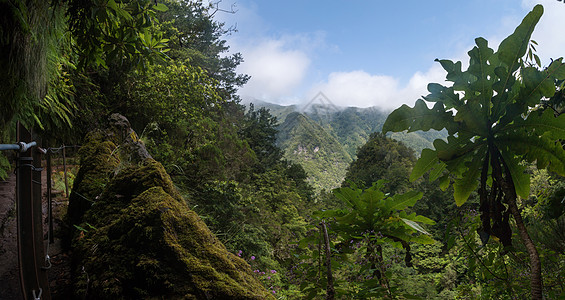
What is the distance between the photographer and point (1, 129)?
7.85ft

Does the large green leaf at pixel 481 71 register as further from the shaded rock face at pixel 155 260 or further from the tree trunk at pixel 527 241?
the shaded rock face at pixel 155 260

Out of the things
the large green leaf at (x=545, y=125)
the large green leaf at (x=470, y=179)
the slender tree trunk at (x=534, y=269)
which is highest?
the large green leaf at (x=545, y=125)

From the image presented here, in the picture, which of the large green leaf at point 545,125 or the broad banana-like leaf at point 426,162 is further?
the broad banana-like leaf at point 426,162

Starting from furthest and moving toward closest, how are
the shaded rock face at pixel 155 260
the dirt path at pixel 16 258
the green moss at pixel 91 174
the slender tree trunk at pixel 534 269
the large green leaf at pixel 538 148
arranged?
the green moss at pixel 91 174 → the dirt path at pixel 16 258 → the shaded rock face at pixel 155 260 → the large green leaf at pixel 538 148 → the slender tree trunk at pixel 534 269

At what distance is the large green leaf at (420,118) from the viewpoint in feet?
3.64

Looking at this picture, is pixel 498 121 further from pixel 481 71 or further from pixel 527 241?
pixel 527 241

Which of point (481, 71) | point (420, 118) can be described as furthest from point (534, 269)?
point (481, 71)

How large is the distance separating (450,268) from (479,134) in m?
16.4

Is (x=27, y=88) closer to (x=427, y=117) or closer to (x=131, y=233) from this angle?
(x=131, y=233)

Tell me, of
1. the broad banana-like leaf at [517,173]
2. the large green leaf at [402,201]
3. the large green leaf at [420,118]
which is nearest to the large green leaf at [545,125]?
the broad banana-like leaf at [517,173]

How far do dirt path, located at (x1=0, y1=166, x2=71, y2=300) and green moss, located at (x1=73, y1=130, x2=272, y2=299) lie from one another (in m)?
0.37

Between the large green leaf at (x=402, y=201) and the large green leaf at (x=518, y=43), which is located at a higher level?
the large green leaf at (x=518, y=43)

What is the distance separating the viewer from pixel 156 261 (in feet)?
6.38

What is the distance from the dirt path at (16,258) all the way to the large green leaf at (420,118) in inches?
88.4
